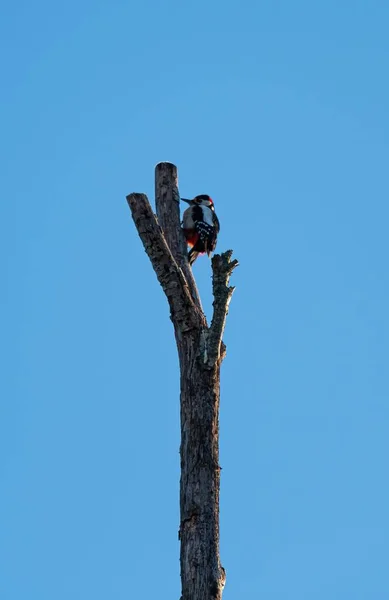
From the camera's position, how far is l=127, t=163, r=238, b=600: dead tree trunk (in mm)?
4969

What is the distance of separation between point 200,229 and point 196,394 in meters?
3.83

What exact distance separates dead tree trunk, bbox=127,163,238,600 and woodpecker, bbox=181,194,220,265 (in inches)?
96.2

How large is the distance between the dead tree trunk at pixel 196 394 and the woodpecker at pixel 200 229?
8.01 ft

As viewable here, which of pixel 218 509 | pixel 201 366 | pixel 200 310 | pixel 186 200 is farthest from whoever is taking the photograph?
pixel 186 200

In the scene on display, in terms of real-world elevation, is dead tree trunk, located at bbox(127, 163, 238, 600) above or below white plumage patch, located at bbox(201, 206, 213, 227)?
below

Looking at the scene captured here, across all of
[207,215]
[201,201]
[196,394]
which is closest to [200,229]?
[207,215]

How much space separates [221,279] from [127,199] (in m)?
0.85

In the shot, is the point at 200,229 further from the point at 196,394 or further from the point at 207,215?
the point at 196,394

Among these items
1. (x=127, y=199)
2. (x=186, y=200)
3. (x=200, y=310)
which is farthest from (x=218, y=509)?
(x=186, y=200)

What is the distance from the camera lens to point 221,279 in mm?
5727

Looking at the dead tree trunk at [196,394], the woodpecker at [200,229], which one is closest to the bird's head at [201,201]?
the woodpecker at [200,229]

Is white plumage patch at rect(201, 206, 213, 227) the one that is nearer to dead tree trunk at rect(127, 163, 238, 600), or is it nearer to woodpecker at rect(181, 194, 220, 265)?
woodpecker at rect(181, 194, 220, 265)

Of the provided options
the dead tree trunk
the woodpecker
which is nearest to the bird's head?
the woodpecker

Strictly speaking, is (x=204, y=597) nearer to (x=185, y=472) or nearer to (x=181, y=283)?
(x=185, y=472)
